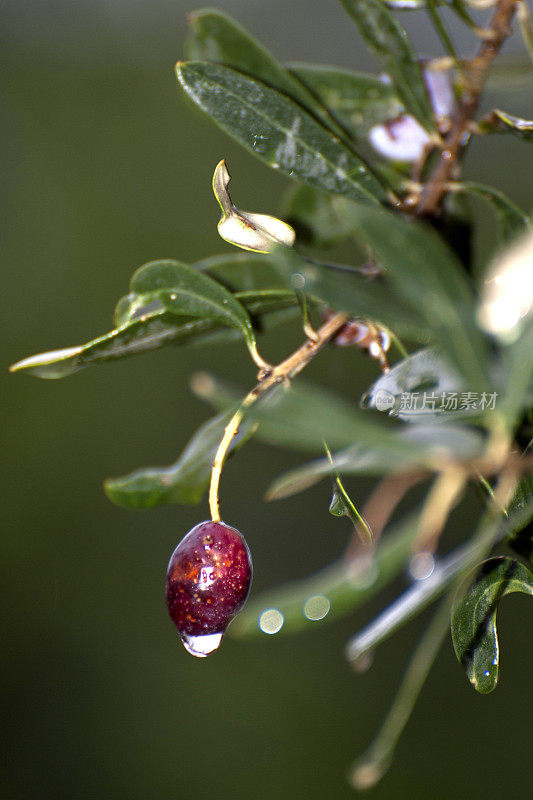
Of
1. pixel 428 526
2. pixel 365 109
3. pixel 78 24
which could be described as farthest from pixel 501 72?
pixel 78 24

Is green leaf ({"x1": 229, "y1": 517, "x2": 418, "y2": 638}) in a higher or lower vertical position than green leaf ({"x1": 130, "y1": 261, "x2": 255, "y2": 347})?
lower

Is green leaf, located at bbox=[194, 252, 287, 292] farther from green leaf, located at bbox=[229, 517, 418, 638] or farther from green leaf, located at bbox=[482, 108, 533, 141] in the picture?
green leaf, located at bbox=[229, 517, 418, 638]

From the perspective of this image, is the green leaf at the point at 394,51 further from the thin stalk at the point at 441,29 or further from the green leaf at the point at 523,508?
the green leaf at the point at 523,508

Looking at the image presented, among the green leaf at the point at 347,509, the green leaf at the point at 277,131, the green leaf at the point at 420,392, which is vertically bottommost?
the green leaf at the point at 347,509

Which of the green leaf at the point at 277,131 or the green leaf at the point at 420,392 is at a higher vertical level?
the green leaf at the point at 277,131

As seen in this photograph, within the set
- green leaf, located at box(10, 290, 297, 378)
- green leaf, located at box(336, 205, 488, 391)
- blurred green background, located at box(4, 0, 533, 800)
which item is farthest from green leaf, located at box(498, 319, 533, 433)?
blurred green background, located at box(4, 0, 533, 800)

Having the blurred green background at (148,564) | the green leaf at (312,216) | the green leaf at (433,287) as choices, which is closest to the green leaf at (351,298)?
the green leaf at (433,287)

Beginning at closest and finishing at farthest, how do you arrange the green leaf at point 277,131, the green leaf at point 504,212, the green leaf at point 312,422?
the green leaf at point 312,422
the green leaf at point 277,131
the green leaf at point 504,212

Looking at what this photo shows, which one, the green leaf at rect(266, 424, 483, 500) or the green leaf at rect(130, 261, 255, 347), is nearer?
the green leaf at rect(266, 424, 483, 500)
